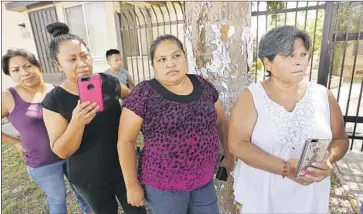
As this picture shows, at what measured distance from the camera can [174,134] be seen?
139 centimetres

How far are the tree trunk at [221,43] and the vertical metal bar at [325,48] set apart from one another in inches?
73.7


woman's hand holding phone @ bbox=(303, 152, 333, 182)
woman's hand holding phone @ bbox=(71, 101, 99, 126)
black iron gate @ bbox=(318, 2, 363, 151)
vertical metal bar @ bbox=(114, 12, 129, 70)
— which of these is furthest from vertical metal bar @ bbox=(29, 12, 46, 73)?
woman's hand holding phone @ bbox=(303, 152, 333, 182)

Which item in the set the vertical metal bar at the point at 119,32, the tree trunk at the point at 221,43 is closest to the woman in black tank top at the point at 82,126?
the tree trunk at the point at 221,43

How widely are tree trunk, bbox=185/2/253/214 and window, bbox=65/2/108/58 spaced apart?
6962mm

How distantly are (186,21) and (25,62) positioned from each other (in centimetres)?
127

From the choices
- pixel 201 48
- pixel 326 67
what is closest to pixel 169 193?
pixel 201 48

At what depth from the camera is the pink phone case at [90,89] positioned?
1363 mm

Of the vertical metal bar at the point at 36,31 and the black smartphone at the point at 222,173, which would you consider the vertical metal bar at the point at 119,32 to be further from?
the black smartphone at the point at 222,173

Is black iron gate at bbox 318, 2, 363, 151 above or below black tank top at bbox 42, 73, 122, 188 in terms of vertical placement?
above

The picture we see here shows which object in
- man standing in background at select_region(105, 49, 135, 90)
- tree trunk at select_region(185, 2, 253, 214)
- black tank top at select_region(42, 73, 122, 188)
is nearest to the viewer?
black tank top at select_region(42, 73, 122, 188)

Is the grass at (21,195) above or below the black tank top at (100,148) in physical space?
below

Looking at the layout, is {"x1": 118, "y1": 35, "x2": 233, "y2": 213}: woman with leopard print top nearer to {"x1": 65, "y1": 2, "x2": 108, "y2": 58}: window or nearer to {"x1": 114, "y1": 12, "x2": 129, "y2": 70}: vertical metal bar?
{"x1": 114, "y1": 12, "x2": 129, "y2": 70}: vertical metal bar

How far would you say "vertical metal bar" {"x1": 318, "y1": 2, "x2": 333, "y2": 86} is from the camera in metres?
A: 3.15

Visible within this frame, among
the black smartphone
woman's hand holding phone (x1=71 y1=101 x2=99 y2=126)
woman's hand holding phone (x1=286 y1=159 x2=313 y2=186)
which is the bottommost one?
the black smartphone
